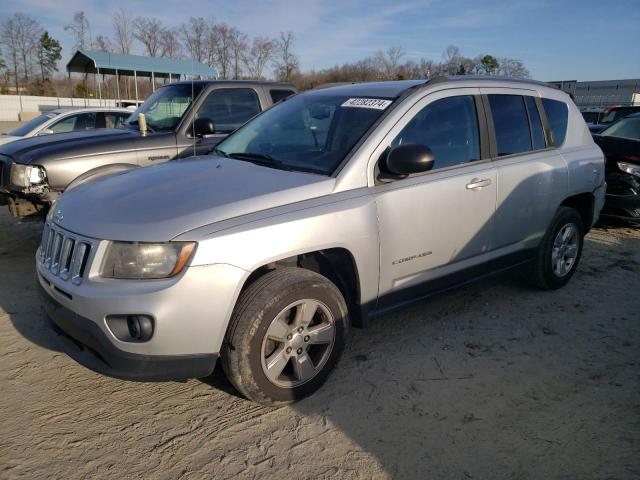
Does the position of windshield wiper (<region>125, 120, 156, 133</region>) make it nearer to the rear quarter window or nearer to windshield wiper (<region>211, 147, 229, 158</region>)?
windshield wiper (<region>211, 147, 229, 158</region>)

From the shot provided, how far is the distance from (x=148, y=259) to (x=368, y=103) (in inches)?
73.3

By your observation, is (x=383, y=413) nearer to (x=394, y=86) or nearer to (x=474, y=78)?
(x=394, y=86)

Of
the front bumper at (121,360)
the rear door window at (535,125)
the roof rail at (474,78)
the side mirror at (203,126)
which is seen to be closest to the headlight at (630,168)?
the roof rail at (474,78)

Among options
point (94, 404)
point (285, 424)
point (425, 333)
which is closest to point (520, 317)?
point (425, 333)

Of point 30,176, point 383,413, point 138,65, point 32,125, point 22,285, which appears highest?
point 138,65

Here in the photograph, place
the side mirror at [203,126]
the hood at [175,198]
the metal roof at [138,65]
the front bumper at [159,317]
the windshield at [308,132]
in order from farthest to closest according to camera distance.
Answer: the metal roof at [138,65], the side mirror at [203,126], the windshield at [308,132], the hood at [175,198], the front bumper at [159,317]

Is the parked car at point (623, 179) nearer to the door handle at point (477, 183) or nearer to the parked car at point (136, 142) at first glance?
the door handle at point (477, 183)

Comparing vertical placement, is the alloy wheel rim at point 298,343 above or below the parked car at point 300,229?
below

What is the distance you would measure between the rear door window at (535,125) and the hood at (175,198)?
2.23 meters

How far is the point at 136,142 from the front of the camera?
5508mm

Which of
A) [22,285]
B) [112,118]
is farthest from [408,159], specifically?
[112,118]

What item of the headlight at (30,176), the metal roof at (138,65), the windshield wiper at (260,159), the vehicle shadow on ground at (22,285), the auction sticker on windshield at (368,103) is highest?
the metal roof at (138,65)

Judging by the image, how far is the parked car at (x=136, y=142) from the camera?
5.12m

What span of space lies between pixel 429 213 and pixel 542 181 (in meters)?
1.42
